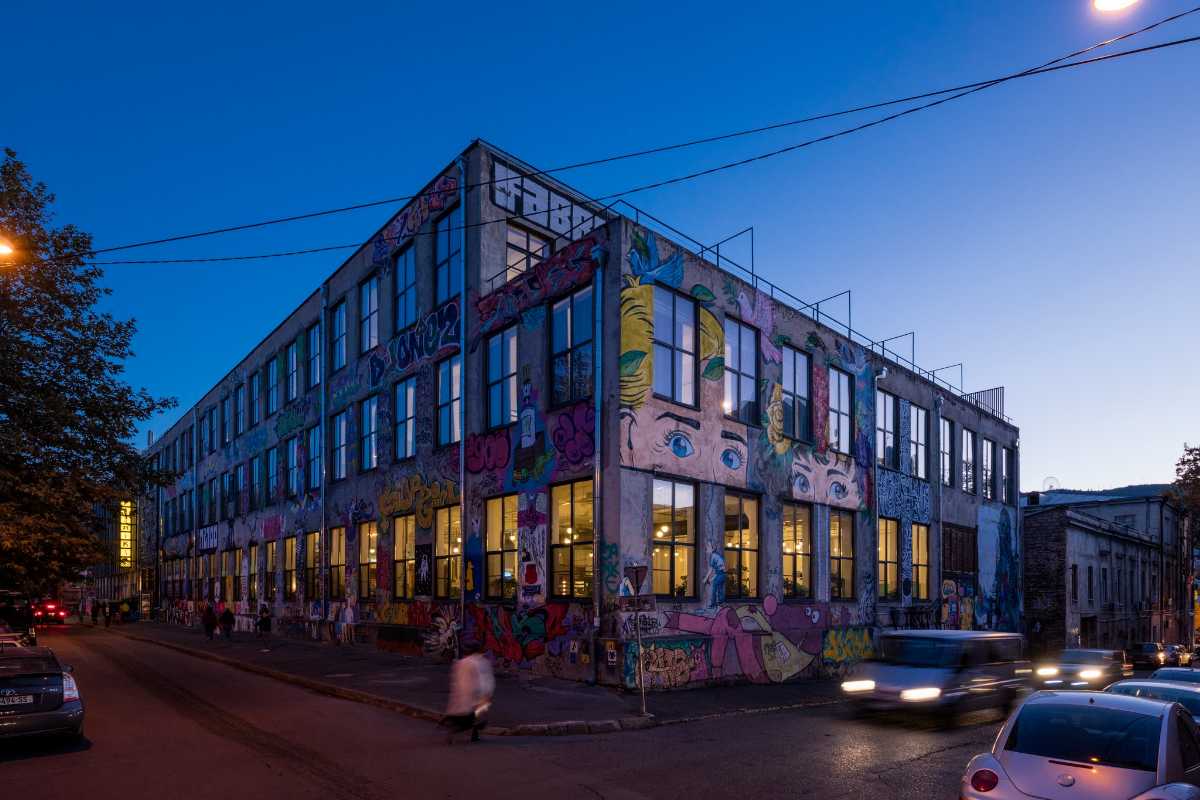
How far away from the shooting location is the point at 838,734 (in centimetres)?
1252

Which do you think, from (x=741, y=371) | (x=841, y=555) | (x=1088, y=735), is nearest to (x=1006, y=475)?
(x=841, y=555)

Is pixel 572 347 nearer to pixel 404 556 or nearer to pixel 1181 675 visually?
pixel 404 556

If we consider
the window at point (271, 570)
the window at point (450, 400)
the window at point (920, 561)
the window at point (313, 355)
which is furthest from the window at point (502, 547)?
the window at point (271, 570)

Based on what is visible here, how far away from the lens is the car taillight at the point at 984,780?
629 centimetres

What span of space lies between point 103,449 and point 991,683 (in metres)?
21.9

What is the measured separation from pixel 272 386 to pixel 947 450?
95.3 ft

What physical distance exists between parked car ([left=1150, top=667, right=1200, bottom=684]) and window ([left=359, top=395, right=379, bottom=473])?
2174 centimetres

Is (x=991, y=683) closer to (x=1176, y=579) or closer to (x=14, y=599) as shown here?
(x=14, y=599)

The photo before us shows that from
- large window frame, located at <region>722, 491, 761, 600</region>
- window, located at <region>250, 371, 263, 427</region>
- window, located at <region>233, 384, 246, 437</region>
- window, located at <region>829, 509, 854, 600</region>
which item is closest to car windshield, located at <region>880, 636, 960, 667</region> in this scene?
large window frame, located at <region>722, 491, 761, 600</region>

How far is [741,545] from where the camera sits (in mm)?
19984

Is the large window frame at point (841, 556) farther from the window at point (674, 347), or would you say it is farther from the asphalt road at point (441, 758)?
the asphalt road at point (441, 758)

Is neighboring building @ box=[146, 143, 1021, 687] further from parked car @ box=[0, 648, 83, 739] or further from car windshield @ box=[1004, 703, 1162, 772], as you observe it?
car windshield @ box=[1004, 703, 1162, 772]

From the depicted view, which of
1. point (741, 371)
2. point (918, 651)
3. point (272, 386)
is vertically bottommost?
point (918, 651)

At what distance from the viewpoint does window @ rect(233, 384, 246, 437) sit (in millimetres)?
40719
